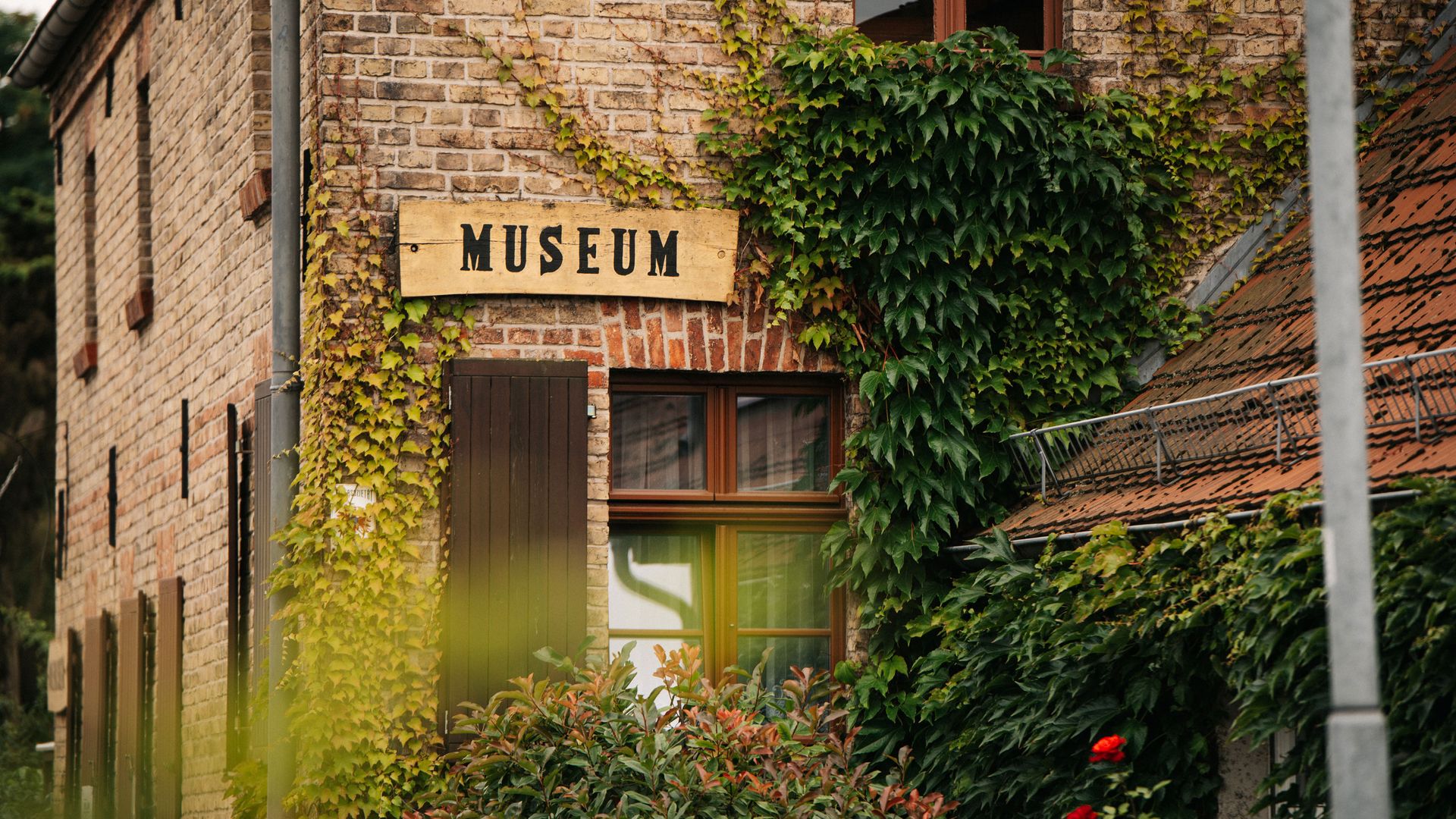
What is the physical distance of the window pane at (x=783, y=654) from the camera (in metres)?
8.42

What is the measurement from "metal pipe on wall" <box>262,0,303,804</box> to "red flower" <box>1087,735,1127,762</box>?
3.42 m

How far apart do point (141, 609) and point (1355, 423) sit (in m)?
8.91

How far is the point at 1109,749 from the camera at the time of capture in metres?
6.29

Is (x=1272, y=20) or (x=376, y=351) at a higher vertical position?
(x=1272, y=20)

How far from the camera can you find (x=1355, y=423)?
4.20 metres

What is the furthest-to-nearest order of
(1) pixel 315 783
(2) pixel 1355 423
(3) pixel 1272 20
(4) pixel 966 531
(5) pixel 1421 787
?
1. (3) pixel 1272 20
2. (4) pixel 966 531
3. (1) pixel 315 783
4. (5) pixel 1421 787
5. (2) pixel 1355 423

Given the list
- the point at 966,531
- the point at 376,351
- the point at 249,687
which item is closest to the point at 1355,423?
the point at 966,531

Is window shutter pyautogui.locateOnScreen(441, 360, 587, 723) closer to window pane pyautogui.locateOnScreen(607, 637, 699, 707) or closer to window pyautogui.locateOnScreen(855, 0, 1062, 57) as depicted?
window pane pyautogui.locateOnScreen(607, 637, 699, 707)

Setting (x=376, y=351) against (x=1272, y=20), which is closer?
(x=376, y=351)

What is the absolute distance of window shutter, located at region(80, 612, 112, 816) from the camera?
41.2 ft

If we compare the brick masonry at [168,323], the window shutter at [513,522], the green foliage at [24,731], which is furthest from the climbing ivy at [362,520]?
the green foliage at [24,731]

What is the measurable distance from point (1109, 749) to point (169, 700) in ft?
20.3

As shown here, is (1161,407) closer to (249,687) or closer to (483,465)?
(483,465)

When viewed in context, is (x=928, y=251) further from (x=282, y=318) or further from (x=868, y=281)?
(x=282, y=318)
